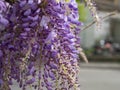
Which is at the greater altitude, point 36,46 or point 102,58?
point 36,46

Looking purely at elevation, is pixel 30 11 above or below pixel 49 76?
above

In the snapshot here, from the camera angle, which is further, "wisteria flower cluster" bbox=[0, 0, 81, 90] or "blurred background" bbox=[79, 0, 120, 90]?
"blurred background" bbox=[79, 0, 120, 90]

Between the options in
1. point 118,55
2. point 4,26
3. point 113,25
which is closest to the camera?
point 4,26

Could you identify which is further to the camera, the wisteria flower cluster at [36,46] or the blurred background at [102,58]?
the blurred background at [102,58]

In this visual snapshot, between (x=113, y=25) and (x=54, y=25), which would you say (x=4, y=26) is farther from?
(x=113, y=25)

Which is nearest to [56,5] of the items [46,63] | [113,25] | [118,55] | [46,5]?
[46,5]

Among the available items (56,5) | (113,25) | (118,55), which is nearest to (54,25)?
(56,5)

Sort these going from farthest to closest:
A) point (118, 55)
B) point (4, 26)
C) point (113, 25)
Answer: point (113, 25)
point (118, 55)
point (4, 26)

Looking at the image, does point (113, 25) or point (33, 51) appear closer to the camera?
point (33, 51)
